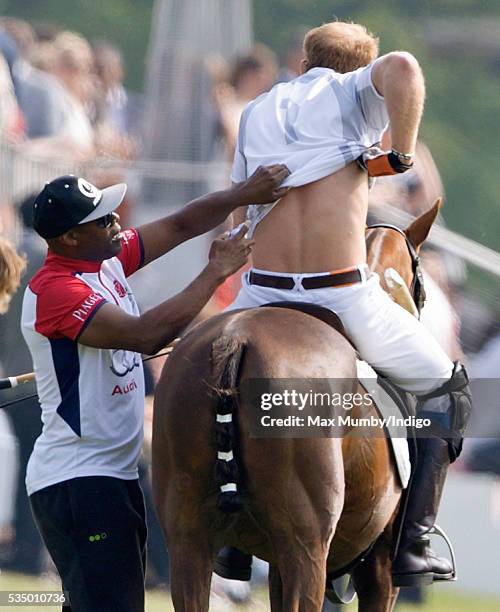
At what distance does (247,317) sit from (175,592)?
87 cm

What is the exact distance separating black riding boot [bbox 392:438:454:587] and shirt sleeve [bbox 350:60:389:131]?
117 centimetres

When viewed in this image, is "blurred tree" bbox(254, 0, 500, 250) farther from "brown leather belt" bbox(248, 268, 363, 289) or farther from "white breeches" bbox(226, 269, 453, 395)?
"brown leather belt" bbox(248, 268, 363, 289)

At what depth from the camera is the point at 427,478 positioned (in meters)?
4.38

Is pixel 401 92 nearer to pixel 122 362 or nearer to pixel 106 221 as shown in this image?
pixel 106 221

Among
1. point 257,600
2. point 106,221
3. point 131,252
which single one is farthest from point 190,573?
point 257,600

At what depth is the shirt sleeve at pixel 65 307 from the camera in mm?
3918

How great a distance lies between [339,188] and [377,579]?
1473 mm

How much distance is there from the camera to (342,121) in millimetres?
4148

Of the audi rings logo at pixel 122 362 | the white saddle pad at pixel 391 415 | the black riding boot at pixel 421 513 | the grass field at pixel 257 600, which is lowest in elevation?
the grass field at pixel 257 600

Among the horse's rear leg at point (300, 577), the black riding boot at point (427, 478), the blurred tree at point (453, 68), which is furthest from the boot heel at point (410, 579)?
the blurred tree at point (453, 68)

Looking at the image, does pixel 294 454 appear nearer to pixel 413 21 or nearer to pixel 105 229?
pixel 105 229

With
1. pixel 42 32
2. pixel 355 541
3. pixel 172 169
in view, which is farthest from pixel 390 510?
pixel 42 32

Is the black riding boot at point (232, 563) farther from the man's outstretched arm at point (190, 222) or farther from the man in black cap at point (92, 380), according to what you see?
the man's outstretched arm at point (190, 222)

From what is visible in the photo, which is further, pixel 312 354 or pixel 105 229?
pixel 105 229
